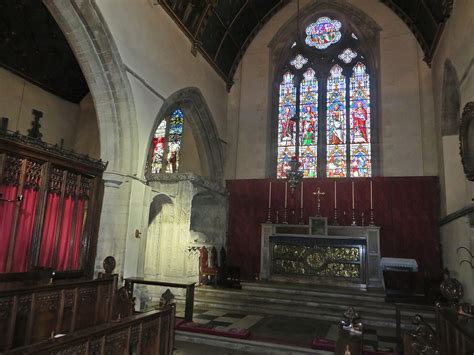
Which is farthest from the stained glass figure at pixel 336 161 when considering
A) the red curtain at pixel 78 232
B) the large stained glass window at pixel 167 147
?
the red curtain at pixel 78 232

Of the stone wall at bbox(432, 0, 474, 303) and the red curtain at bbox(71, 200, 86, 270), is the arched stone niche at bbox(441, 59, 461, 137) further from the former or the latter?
the red curtain at bbox(71, 200, 86, 270)

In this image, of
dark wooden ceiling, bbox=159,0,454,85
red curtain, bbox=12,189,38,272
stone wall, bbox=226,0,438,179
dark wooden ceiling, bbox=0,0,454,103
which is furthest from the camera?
stone wall, bbox=226,0,438,179

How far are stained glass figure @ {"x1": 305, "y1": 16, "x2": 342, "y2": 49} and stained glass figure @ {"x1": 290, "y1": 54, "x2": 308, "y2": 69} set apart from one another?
0.48 m

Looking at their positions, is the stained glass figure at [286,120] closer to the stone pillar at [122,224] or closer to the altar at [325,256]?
the altar at [325,256]

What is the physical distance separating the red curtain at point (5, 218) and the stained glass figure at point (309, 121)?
314 inches

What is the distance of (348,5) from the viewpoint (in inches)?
475

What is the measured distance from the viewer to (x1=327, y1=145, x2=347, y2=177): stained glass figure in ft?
36.8

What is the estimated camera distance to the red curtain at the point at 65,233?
640 centimetres

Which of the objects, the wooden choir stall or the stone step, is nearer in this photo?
the wooden choir stall

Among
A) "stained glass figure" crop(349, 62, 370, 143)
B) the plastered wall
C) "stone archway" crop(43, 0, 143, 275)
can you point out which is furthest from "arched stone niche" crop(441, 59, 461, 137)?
"stone archway" crop(43, 0, 143, 275)

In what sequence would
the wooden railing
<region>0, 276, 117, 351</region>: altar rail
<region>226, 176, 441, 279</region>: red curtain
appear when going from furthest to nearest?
<region>226, 176, 441, 279</region>: red curtain, <region>0, 276, 117, 351</region>: altar rail, the wooden railing

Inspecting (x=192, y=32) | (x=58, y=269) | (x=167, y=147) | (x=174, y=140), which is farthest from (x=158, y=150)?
(x=58, y=269)

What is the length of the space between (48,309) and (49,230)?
2448 mm

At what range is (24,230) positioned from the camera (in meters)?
5.83
